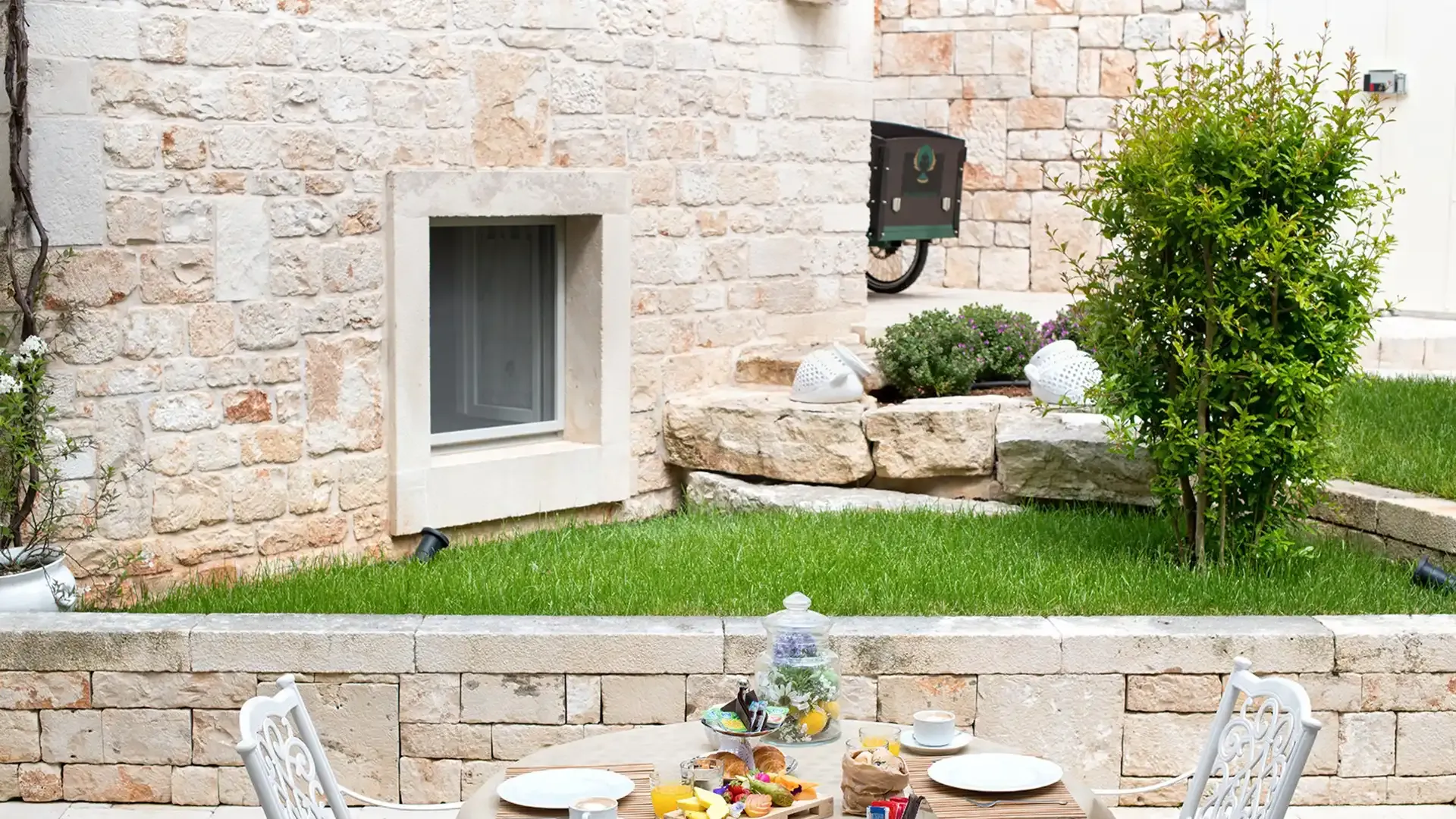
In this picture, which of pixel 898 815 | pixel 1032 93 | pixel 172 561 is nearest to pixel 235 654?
pixel 172 561

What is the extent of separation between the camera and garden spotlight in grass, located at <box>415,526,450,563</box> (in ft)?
21.5

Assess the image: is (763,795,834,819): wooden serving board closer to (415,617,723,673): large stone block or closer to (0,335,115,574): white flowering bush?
(415,617,723,673): large stone block

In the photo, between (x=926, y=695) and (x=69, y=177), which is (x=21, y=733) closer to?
(x=69, y=177)

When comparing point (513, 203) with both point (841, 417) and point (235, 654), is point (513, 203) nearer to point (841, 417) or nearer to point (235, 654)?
point (841, 417)

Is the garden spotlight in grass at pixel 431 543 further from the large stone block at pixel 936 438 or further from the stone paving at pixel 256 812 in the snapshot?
Answer: the large stone block at pixel 936 438

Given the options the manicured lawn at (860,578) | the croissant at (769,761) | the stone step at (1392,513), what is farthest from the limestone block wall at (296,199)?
the croissant at (769,761)

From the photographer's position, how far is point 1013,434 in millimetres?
7059

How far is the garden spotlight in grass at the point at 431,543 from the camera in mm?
6547

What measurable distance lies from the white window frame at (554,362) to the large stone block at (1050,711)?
3206 millimetres

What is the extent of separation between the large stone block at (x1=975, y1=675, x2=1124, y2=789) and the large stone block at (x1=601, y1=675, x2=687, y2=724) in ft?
2.90

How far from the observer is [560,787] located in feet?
9.94

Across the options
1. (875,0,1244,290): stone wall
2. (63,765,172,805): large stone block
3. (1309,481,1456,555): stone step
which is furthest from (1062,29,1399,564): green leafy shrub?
(875,0,1244,290): stone wall

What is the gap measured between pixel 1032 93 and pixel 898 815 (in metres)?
11.5

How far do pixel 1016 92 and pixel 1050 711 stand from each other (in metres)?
9.62
